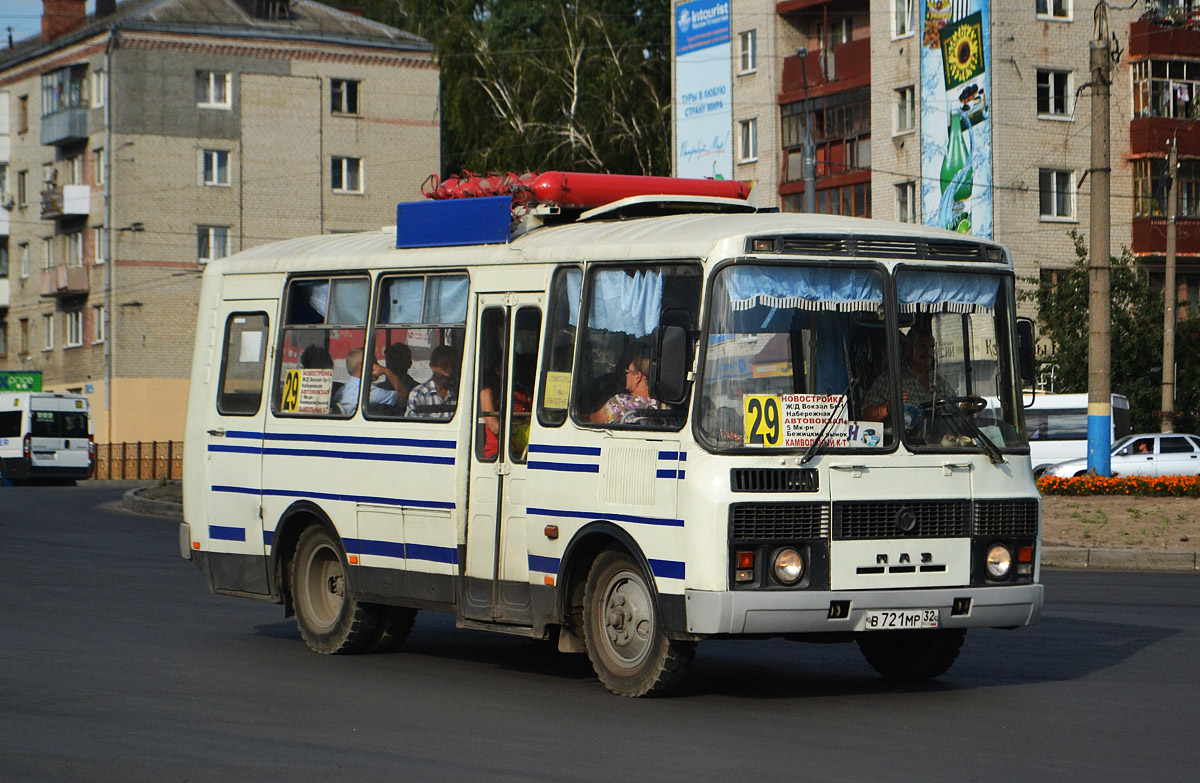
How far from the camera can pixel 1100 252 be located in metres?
25.4

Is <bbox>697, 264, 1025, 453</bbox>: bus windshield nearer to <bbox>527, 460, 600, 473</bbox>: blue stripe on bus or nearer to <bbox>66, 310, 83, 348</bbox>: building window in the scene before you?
<bbox>527, 460, 600, 473</bbox>: blue stripe on bus

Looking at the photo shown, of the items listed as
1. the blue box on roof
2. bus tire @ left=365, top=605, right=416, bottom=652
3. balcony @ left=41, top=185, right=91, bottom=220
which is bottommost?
bus tire @ left=365, top=605, right=416, bottom=652

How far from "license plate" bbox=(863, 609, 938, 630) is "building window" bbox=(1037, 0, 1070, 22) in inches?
1848

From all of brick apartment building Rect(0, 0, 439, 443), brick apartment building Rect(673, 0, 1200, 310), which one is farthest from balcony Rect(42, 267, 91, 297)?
brick apartment building Rect(673, 0, 1200, 310)

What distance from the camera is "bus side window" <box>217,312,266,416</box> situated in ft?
44.8

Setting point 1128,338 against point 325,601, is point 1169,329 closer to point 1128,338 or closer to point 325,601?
point 1128,338

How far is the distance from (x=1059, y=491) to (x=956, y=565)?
1602 centimetres

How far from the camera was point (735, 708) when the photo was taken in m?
→ 10.2

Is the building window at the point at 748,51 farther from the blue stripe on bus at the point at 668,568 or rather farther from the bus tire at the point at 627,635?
the blue stripe on bus at the point at 668,568

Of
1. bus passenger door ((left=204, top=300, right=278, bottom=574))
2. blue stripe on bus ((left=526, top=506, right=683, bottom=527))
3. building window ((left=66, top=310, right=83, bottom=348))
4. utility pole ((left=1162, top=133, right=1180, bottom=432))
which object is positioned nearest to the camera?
blue stripe on bus ((left=526, top=506, right=683, bottom=527))

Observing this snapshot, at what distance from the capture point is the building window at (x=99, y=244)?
229 ft

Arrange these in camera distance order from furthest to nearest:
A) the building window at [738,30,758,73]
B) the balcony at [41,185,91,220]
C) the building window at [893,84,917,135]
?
the balcony at [41,185,91,220], the building window at [738,30,758,73], the building window at [893,84,917,135]

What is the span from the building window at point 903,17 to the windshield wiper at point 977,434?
155 feet

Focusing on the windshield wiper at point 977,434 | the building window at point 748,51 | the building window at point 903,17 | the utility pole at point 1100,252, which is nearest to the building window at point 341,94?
the building window at point 748,51
